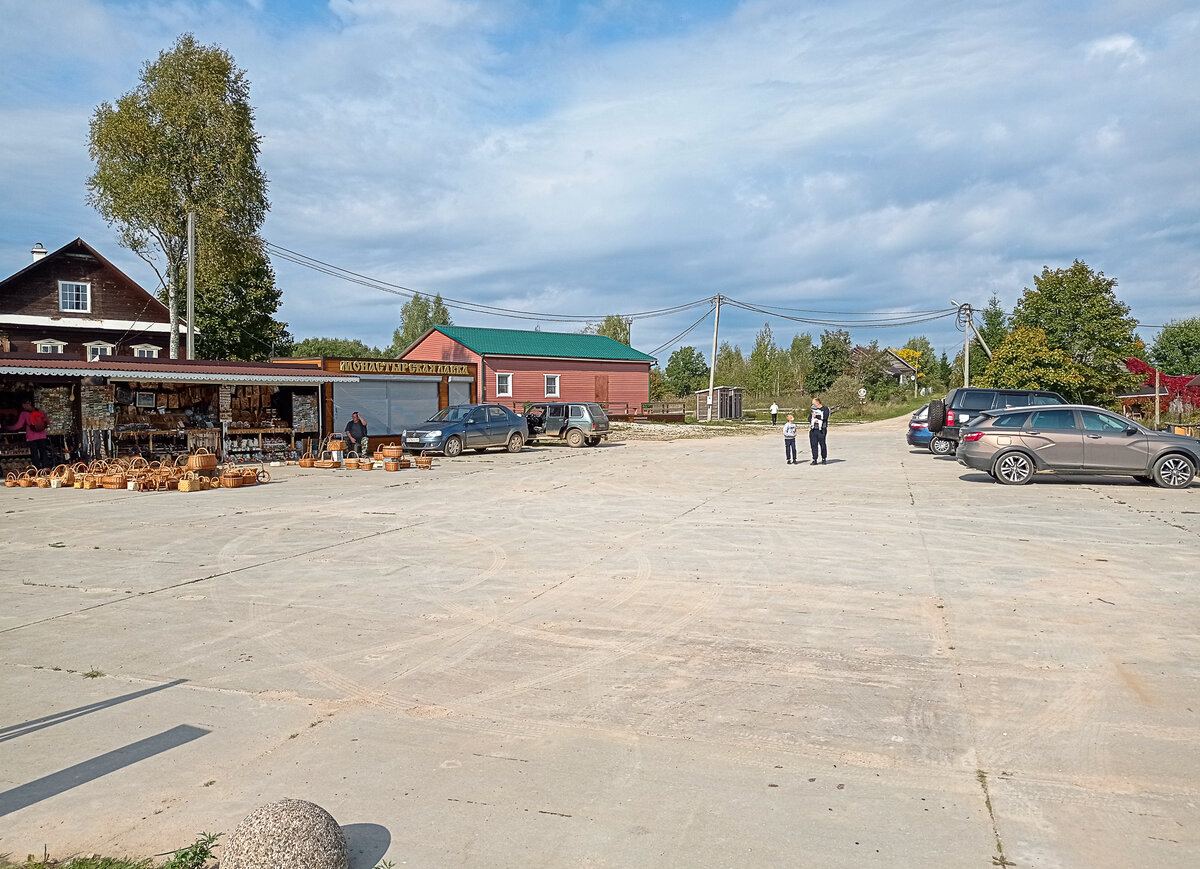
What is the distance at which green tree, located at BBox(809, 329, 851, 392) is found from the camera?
73.9 meters

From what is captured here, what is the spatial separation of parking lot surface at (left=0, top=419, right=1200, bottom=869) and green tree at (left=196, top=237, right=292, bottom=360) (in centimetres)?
3525

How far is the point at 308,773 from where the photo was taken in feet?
14.2

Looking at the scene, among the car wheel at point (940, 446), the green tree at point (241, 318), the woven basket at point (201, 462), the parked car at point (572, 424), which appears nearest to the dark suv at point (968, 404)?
the car wheel at point (940, 446)

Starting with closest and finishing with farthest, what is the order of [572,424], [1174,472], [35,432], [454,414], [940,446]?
[1174,472] < [35,432] < [940,446] < [454,414] < [572,424]

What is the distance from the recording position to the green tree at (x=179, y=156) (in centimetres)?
3272

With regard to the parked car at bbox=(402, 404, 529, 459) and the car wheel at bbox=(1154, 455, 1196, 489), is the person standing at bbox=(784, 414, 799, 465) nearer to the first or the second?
the car wheel at bbox=(1154, 455, 1196, 489)

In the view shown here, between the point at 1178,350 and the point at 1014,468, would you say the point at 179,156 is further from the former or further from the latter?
the point at 1178,350

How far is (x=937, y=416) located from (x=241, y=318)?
35.8m

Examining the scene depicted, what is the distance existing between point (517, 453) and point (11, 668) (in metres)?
23.0

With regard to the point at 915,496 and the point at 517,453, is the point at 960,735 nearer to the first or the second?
the point at 915,496

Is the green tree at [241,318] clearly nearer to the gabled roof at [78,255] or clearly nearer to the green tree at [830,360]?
the gabled roof at [78,255]

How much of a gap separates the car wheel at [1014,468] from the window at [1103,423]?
1.37 m

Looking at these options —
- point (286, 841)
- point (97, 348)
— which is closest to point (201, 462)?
point (286, 841)

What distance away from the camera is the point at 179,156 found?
108 feet
